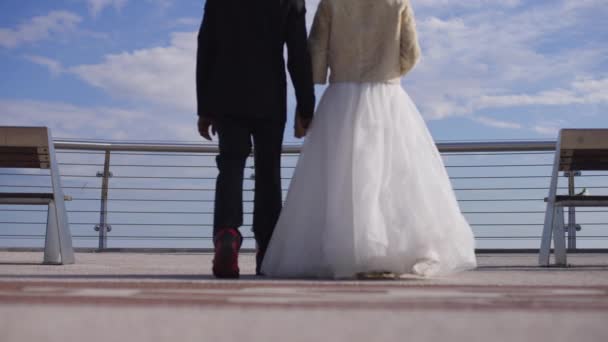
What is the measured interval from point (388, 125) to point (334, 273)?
61cm

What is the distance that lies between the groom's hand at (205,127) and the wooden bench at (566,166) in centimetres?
212

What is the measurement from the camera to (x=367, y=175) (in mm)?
3062

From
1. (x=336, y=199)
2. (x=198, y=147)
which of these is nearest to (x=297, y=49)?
(x=336, y=199)

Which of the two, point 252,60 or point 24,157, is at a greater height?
point 252,60

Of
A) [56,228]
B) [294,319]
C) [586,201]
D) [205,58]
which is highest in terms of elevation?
[205,58]

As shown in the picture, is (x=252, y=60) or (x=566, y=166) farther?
(x=566, y=166)

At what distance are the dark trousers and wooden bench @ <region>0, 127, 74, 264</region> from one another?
175 centimetres

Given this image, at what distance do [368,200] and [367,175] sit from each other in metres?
0.10

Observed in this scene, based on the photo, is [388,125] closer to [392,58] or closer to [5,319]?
[392,58]

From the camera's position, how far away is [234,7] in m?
3.35

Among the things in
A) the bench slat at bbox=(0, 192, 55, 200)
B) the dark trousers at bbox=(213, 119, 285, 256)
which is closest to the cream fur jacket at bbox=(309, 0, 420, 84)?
the dark trousers at bbox=(213, 119, 285, 256)

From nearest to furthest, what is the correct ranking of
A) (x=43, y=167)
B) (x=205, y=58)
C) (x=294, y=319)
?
(x=294, y=319) < (x=205, y=58) < (x=43, y=167)

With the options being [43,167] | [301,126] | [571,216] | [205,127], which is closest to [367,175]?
[301,126]

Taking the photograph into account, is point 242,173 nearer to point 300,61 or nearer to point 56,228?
point 300,61
